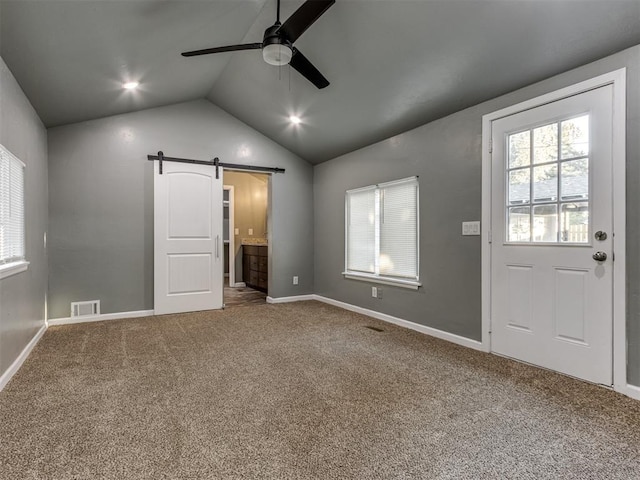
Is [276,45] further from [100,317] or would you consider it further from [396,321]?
[100,317]

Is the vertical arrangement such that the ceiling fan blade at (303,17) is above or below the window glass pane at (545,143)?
above

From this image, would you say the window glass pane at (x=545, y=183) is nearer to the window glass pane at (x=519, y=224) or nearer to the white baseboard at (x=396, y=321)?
the window glass pane at (x=519, y=224)

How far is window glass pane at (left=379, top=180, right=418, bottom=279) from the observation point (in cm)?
394

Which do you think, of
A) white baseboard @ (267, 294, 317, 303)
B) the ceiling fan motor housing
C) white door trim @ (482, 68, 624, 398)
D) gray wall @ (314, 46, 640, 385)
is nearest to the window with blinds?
gray wall @ (314, 46, 640, 385)

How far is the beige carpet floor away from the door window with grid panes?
1.09 m

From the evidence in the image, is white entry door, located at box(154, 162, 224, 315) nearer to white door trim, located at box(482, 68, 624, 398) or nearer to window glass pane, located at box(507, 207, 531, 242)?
window glass pane, located at box(507, 207, 531, 242)

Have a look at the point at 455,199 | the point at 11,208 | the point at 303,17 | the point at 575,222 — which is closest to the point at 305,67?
the point at 303,17

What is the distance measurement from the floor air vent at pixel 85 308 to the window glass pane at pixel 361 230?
3.30m

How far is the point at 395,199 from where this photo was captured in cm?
420

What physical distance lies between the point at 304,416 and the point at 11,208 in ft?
8.98

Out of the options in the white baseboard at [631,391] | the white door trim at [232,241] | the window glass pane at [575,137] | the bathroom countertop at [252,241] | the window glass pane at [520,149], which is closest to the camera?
the white baseboard at [631,391]

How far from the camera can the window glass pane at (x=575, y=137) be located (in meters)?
2.46

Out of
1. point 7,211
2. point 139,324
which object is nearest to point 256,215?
point 139,324

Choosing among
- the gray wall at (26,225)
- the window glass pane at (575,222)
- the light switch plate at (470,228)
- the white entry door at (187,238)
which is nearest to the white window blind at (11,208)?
the gray wall at (26,225)
